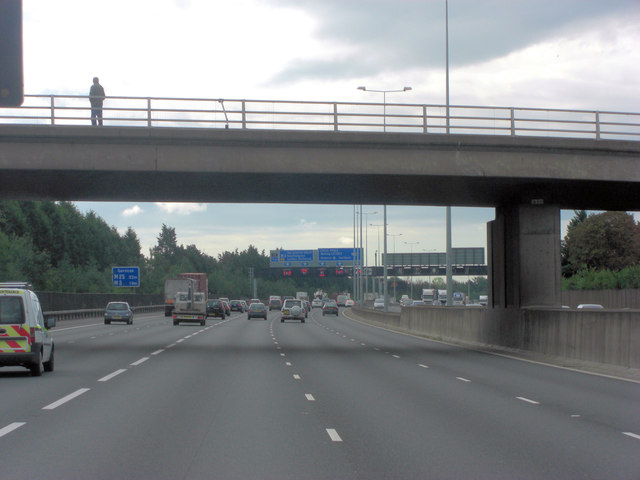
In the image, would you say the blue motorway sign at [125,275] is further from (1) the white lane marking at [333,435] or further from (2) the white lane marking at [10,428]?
(1) the white lane marking at [333,435]

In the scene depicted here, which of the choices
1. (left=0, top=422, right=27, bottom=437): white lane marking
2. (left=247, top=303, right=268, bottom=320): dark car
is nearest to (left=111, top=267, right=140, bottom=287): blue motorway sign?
(left=247, top=303, right=268, bottom=320): dark car

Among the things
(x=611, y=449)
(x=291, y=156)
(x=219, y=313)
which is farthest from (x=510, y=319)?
(x=219, y=313)

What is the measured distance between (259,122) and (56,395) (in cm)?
1400

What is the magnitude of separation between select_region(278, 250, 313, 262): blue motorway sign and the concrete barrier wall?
80.5 metres

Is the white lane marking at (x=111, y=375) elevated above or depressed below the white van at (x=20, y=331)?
below

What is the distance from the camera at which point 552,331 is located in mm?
27188

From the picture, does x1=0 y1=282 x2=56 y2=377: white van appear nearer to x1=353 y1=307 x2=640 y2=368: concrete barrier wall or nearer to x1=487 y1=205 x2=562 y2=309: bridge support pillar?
x1=353 y1=307 x2=640 y2=368: concrete barrier wall

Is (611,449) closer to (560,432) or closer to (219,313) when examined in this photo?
(560,432)

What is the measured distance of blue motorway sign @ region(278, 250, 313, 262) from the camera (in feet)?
410

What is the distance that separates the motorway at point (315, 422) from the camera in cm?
952

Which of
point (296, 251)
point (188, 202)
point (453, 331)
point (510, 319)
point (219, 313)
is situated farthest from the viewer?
point (296, 251)

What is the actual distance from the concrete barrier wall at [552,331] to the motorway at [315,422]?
52.0 inches

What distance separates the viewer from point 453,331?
131 ft

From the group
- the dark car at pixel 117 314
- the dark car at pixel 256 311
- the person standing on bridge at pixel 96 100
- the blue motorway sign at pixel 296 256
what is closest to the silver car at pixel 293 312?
the dark car at pixel 256 311
